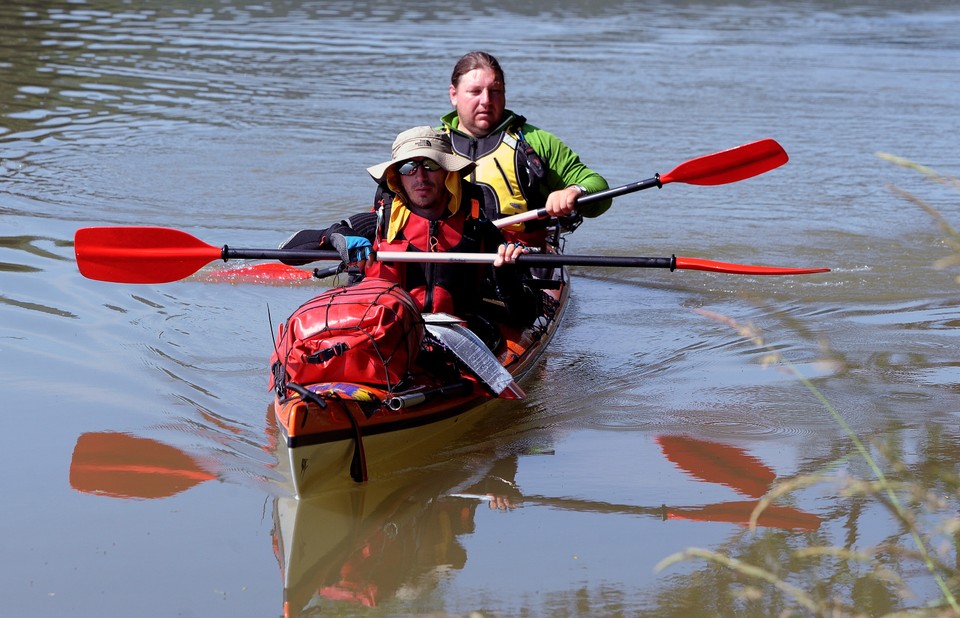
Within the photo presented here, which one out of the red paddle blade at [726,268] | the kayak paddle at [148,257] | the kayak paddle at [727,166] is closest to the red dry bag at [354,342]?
the kayak paddle at [148,257]

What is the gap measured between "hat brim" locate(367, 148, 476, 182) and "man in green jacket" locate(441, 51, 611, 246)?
133 cm

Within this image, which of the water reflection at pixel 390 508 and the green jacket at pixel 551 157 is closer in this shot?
the water reflection at pixel 390 508

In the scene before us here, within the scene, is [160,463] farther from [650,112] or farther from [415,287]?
[650,112]

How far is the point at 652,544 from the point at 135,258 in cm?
292

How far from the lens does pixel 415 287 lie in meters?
5.19

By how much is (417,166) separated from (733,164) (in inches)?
81.5

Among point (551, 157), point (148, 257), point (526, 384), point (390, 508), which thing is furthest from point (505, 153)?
point (390, 508)

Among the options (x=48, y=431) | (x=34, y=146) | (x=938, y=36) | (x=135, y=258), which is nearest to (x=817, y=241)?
(x=135, y=258)

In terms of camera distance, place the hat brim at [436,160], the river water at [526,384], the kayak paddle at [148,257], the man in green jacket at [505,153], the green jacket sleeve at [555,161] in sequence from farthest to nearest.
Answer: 1. the green jacket sleeve at [555,161]
2. the man in green jacket at [505,153]
3. the kayak paddle at [148,257]
4. the hat brim at [436,160]
5. the river water at [526,384]

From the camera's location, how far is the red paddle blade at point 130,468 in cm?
448

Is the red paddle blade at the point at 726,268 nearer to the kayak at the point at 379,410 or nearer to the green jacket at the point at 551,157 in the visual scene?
the kayak at the point at 379,410

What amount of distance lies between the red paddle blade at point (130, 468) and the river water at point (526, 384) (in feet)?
0.05

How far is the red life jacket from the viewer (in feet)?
16.7

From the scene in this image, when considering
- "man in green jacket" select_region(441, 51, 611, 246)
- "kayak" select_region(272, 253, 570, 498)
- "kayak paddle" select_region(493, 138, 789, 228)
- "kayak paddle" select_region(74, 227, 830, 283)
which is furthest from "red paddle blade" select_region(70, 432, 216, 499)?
"man in green jacket" select_region(441, 51, 611, 246)
